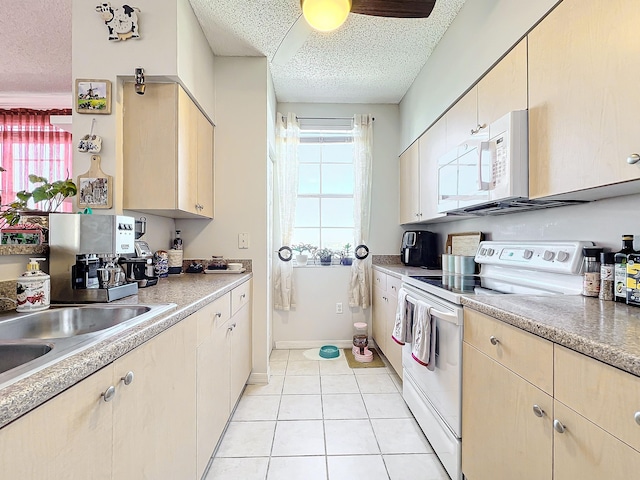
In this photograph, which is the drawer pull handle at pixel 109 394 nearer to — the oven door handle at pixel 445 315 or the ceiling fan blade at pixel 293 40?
the oven door handle at pixel 445 315

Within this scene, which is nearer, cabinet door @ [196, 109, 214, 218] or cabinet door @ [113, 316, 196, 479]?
cabinet door @ [113, 316, 196, 479]

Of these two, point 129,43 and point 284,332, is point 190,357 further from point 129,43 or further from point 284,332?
point 284,332

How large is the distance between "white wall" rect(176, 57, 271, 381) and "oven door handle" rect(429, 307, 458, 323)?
4.87 feet

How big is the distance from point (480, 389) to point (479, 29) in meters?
1.93

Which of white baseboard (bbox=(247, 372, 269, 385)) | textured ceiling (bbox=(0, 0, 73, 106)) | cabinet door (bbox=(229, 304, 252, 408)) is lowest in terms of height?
white baseboard (bbox=(247, 372, 269, 385))

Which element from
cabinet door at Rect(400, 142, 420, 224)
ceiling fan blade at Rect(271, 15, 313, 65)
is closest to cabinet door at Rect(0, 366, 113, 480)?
ceiling fan blade at Rect(271, 15, 313, 65)

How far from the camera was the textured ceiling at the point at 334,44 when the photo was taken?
7.21ft

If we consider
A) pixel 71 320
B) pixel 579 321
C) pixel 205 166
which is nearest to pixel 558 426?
pixel 579 321

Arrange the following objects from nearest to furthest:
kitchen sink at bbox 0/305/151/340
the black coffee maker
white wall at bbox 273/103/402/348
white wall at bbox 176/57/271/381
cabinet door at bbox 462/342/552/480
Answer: cabinet door at bbox 462/342/552/480
kitchen sink at bbox 0/305/151/340
white wall at bbox 176/57/271/381
the black coffee maker
white wall at bbox 273/103/402/348

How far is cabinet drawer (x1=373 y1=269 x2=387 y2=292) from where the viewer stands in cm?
306

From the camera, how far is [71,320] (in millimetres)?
1281

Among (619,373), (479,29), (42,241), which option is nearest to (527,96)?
(479,29)

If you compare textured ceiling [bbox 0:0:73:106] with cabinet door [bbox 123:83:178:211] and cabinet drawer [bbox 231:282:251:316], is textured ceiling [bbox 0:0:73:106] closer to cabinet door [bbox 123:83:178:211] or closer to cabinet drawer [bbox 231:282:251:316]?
cabinet door [bbox 123:83:178:211]

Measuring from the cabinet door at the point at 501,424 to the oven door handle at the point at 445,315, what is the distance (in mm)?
118
